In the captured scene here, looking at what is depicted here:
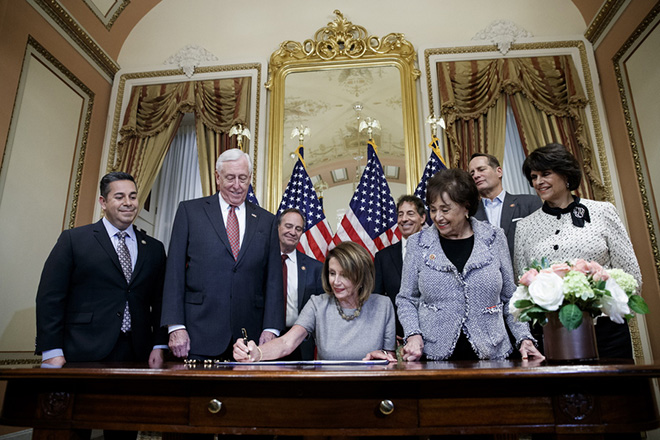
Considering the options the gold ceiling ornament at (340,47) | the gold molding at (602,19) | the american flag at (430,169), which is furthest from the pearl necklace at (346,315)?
the gold molding at (602,19)

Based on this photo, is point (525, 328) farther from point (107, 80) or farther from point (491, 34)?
point (107, 80)

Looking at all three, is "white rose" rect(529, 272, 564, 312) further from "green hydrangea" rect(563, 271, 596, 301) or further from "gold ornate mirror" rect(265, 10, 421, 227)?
"gold ornate mirror" rect(265, 10, 421, 227)

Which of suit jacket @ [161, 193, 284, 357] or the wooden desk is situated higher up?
suit jacket @ [161, 193, 284, 357]

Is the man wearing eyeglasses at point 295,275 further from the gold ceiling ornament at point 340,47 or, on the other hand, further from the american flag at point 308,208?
the gold ceiling ornament at point 340,47

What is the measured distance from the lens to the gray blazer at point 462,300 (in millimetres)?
1943

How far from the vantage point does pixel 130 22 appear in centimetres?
546

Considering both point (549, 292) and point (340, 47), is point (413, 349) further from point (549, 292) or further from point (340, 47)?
point (340, 47)

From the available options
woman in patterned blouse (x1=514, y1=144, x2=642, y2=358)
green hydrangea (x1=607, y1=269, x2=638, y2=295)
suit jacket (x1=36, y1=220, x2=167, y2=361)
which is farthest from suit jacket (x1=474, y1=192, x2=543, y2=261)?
suit jacket (x1=36, y1=220, x2=167, y2=361)

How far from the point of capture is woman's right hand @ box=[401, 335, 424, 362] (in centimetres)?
187

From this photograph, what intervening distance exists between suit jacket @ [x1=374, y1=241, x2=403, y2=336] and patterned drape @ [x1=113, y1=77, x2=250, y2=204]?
7.42ft

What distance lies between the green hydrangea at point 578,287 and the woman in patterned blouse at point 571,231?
0.66 meters

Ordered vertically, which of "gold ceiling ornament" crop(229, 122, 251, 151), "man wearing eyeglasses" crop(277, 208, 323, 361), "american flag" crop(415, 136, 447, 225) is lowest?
"man wearing eyeglasses" crop(277, 208, 323, 361)

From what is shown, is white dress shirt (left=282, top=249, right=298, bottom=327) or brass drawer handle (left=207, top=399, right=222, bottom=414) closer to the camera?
brass drawer handle (left=207, top=399, right=222, bottom=414)

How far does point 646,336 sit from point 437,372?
3709 millimetres
